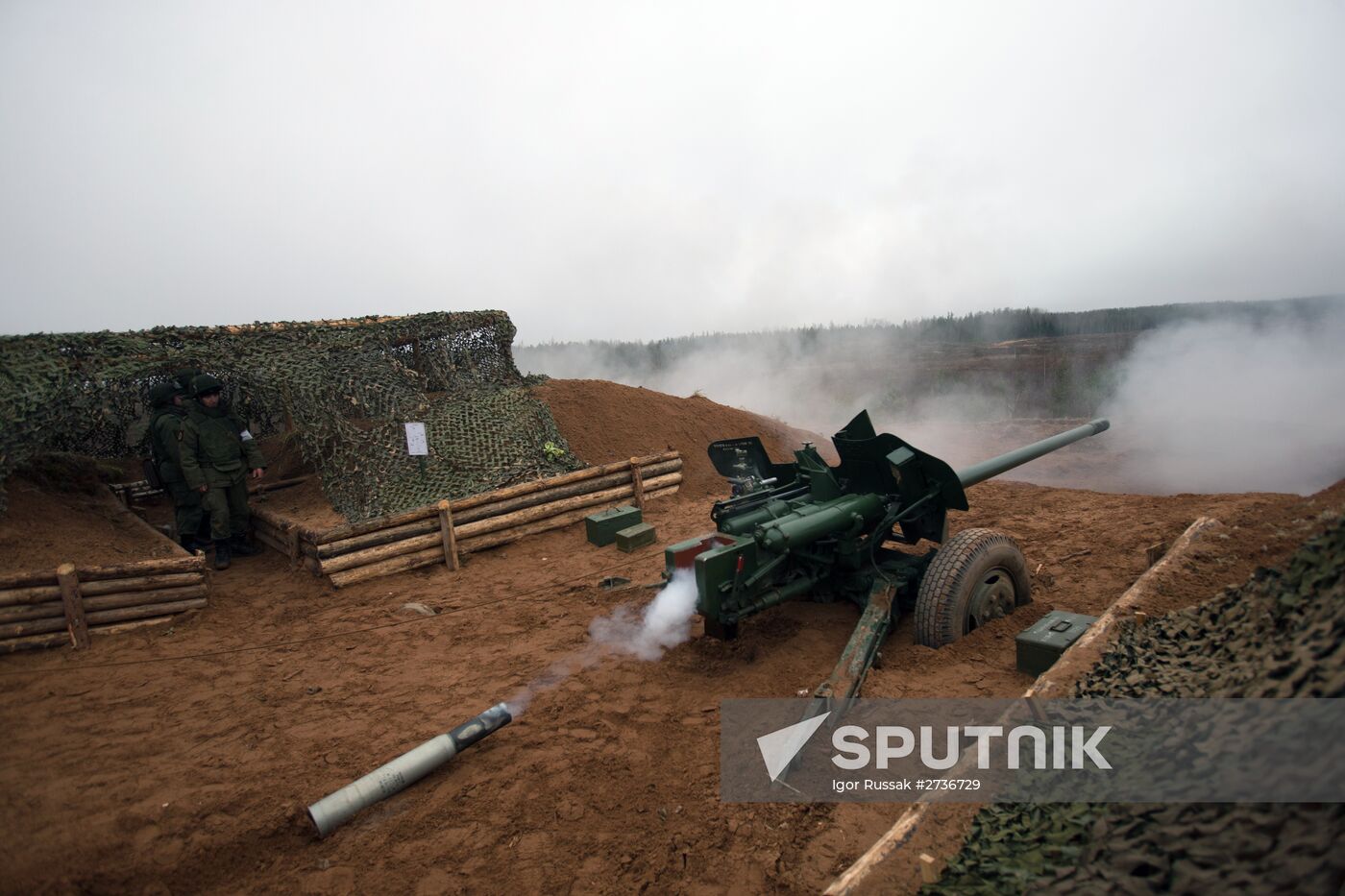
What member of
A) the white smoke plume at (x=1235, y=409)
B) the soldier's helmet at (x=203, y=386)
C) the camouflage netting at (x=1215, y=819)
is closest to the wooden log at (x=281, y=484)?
the soldier's helmet at (x=203, y=386)

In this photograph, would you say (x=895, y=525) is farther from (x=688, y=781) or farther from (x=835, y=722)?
(x=688, y=781)

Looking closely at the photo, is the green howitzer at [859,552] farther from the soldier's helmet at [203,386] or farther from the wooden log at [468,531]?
the soldier's helmet at [203,386]

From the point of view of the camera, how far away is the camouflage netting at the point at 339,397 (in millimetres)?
→ 7949

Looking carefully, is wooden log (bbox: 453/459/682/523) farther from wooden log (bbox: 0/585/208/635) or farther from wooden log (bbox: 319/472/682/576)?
wooden log (bbox: 0/585/208/635)

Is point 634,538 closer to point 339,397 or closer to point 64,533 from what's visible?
point 339,397

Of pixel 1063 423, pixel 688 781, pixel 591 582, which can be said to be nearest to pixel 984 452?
pixel 1063 423

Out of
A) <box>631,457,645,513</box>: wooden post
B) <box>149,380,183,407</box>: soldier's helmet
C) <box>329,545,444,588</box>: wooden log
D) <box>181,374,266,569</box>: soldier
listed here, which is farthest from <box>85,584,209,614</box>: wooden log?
<box>631,457,645,513</box>: wooden post

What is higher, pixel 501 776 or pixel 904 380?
pixel 904 380

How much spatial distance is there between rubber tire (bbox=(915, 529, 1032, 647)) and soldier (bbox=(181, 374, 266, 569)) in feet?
30.2

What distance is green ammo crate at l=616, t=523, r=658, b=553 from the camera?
8930 millimetres

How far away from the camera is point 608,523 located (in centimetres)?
926

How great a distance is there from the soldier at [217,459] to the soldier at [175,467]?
0.29 m

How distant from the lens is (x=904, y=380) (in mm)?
22781

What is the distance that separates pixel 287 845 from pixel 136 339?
25.7ft
